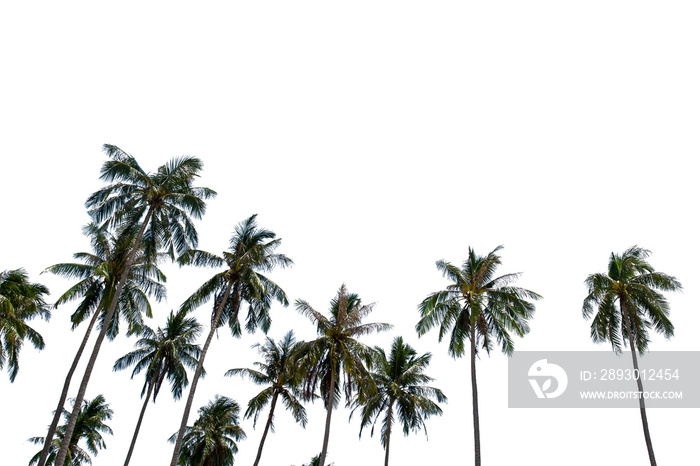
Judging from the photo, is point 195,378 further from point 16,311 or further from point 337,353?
point 16,311

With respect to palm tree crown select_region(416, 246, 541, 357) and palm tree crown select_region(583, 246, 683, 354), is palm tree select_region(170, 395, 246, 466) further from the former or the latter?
palm tree crown select_region(583, 246, 683, 354)

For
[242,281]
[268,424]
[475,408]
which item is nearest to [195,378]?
[242,281]

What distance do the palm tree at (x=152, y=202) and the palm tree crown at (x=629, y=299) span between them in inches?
928

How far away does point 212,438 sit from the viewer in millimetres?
38094

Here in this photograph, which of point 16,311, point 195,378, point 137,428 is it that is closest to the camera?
point 195,378

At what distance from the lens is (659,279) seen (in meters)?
26.0

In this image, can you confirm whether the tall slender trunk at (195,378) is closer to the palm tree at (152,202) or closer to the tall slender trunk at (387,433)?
the palm tree at (152,202)

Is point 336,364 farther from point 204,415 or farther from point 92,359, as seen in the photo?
point 204,415

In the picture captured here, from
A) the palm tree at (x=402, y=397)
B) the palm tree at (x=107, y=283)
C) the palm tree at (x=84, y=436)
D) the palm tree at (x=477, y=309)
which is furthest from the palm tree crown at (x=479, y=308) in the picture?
the palm tree at (x=84, y=436)

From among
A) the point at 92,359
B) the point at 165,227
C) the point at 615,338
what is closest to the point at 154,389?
the point at 92,359

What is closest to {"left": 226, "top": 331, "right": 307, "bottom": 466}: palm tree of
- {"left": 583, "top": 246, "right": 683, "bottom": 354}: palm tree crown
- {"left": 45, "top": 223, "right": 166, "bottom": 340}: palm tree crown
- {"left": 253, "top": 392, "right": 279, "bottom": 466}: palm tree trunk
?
{"left": 253, "top": 392, "right": 279, "bottom": 466}: palm tree trunk

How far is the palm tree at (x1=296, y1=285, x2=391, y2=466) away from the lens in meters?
26.1

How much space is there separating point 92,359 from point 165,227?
25.2 ft

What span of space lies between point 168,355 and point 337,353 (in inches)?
605
